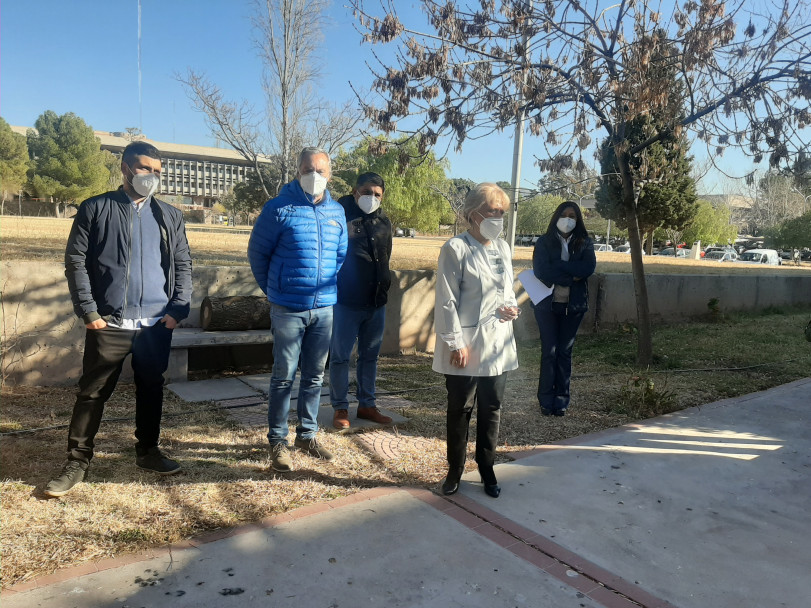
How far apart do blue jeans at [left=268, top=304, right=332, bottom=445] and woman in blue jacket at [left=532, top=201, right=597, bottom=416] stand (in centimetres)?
223

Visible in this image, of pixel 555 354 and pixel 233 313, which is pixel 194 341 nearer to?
pixel 233 313

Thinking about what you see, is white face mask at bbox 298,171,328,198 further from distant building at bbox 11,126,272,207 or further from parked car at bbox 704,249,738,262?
distant building at bbox 11,126,272,207

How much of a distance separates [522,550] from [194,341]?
403cm

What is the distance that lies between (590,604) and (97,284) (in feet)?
9.72

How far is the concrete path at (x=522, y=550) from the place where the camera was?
101 inches

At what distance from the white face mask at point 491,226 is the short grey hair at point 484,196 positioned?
9cm

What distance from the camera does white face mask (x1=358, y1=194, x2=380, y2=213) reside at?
4582 mm

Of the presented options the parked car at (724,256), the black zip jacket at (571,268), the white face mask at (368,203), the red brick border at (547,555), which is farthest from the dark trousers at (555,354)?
the parked car at (724,256)

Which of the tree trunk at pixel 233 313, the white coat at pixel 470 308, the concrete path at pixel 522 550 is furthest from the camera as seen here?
the tree trunk at pixel 233 313

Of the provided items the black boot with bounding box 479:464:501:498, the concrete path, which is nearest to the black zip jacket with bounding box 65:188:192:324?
the concrete path

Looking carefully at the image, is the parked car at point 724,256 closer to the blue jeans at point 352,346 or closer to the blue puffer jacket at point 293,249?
the blue jeans at point 352,346

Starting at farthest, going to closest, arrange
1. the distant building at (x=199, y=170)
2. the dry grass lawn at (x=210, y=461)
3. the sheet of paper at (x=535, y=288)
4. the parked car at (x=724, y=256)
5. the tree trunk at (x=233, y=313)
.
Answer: the distant building at (x=199, y=170) < the parked car at (x=724, y=256) < the tree trunk at (x=233, y=313) < the sheet of paper at (x=535, y=288) < the dry grass lawn at (x=210, y=461)

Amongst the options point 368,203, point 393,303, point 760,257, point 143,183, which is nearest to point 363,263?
point 368,203

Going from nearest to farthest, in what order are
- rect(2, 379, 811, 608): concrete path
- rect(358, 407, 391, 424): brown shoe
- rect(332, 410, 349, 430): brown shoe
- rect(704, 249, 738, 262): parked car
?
rect(2, 379, 811, 608): concrete path < rect(332, 410, 349, 430): brown shoe < rect(358, 407, 391, 424): brown shoe < rect(704, 249, 738, 262): parked car
